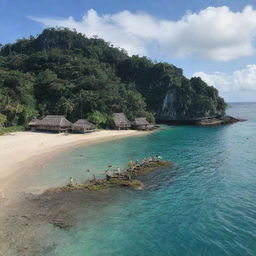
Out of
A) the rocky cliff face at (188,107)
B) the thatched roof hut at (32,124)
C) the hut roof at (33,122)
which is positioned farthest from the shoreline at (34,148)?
the rocky cliff face at (188,107)

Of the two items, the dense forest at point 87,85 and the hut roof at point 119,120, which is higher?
the dense forest at point 87,85

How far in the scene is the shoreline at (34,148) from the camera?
87.8ft

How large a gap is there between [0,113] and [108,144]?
25.4 metres

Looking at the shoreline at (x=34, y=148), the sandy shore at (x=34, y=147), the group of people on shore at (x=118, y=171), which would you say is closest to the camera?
the group of people on shore at (x=118, y=171)

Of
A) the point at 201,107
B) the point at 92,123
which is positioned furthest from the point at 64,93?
the point at 201,107

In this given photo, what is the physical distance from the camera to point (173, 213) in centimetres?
1773

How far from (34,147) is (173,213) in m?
26.9

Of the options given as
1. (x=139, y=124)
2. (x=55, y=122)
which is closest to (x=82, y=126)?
(x=55, y=122)

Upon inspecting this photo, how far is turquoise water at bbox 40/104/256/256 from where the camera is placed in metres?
13.8

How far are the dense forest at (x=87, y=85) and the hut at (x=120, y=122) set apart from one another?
1990 millimetres

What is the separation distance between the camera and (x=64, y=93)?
68250 mm

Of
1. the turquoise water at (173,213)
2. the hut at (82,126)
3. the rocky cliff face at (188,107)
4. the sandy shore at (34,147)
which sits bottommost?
the turquoise water at (173,213)

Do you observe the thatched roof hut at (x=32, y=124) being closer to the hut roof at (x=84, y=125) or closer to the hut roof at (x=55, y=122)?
the hut roof at (x=55, y=122)

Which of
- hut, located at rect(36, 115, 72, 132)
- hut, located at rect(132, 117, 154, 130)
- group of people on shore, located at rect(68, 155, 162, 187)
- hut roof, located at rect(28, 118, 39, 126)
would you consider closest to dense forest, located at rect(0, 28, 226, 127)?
hut roof, located at rect(28, 118, 39, 126)
